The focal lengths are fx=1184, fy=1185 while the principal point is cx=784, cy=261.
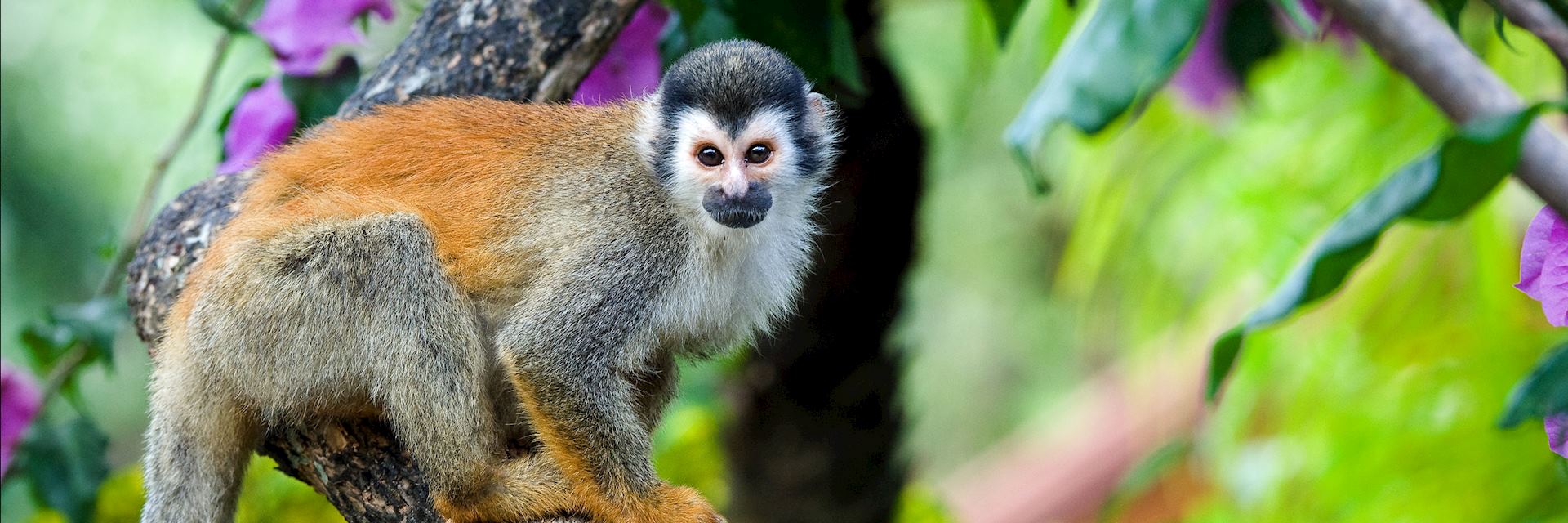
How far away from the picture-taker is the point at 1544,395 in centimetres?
174

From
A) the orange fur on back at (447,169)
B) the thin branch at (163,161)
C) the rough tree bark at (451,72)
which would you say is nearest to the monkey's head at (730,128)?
the orange fur on back at (447,169)

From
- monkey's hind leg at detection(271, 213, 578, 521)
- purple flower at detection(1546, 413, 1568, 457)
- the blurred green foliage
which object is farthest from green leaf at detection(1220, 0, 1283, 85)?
monkey's hind leg at detection(271, 213, 578, 521)

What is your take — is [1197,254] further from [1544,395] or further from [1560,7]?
[1544,395]

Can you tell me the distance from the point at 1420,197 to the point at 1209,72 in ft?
9.42

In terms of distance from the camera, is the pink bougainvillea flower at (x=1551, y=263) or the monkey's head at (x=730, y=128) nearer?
the pink bougainvillea flower at (x=1551, y=263)

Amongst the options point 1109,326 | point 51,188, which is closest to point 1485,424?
point 1109,326

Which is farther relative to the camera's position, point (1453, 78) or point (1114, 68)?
point (1114, 68)

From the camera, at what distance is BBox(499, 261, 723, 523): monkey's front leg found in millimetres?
2643

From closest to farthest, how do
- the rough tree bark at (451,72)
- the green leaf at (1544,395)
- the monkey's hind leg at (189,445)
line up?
the green leaf at (1544,395), the monkey's hind leg at (189,445), the rough tree bark at (451,72)

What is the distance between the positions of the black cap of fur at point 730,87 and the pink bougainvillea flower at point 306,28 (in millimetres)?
1178

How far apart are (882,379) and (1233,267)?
220cm

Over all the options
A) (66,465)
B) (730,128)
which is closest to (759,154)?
(730,128)

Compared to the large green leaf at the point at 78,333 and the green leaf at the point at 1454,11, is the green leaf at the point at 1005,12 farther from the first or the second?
the large green leaf at the point at 78,333

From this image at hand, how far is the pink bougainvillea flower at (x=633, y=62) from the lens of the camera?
12.1 ft
